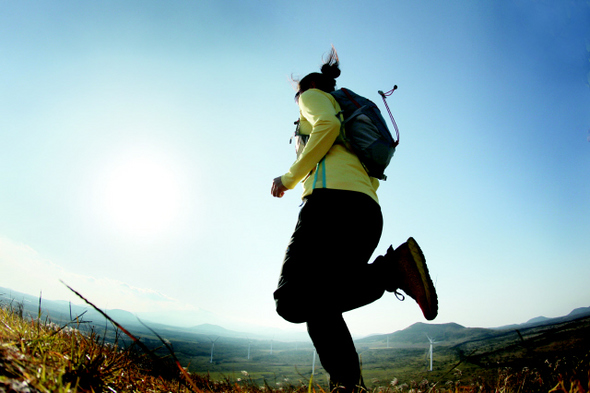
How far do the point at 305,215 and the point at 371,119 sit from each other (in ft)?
3.33

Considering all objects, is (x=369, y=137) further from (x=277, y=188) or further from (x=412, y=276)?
(x=412, y=276)

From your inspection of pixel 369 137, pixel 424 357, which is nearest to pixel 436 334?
pixel 424 357

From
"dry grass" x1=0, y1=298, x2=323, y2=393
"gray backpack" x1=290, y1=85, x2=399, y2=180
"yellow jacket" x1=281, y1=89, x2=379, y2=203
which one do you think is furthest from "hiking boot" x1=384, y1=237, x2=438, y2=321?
"dry grass" x1=0, y1=298, x2=323, y2=393

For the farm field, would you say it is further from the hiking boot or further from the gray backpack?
the gray backpack

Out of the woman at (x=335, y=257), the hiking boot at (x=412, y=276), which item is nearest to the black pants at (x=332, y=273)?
the woman at (x=335, y=257)

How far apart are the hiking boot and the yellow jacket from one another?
17.8 inches

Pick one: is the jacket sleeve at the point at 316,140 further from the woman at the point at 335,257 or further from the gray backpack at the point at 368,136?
the gray backpack at the point at 368,136

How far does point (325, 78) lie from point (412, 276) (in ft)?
6.75

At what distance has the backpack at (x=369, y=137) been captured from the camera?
2.27 m

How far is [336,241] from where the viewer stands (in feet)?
6.60

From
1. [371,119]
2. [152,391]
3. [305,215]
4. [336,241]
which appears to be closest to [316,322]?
[336,241]

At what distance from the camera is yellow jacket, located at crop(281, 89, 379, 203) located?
214cm

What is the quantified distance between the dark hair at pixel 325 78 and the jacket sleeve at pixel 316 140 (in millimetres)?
580

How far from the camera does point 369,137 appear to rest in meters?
2.28
